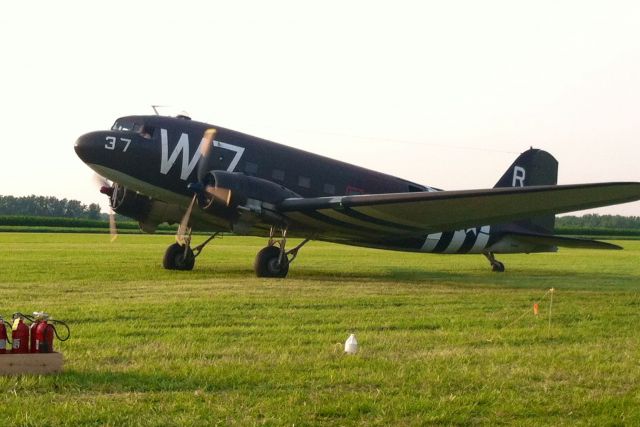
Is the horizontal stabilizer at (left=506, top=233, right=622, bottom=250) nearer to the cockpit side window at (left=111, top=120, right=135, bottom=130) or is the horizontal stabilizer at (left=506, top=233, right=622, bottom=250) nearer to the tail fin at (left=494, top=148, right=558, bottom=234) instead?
the tail fin at (left=494, top=148, right=558, bottom=234)

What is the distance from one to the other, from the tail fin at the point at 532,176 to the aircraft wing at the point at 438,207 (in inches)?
188

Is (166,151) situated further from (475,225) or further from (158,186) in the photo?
(475,225)

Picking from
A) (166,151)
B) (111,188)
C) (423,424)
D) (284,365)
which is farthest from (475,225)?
(423,424)

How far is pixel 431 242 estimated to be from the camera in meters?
23.3

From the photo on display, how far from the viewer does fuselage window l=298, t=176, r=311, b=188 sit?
68.0ft

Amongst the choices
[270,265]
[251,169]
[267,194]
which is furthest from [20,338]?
[251,169]

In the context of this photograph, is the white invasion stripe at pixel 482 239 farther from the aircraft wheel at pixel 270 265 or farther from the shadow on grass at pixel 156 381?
the shadow on grass at pixel 156 381

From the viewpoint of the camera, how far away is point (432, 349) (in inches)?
348

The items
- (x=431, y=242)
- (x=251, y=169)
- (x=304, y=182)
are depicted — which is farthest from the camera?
(x=431, y=242)

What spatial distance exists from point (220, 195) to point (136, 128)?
9.84 feet

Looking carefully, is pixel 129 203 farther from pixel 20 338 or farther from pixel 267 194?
pixel 20 338

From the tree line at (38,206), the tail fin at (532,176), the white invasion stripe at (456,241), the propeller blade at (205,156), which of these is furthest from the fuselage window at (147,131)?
the tree line at (38,206)

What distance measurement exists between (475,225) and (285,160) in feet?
17.5

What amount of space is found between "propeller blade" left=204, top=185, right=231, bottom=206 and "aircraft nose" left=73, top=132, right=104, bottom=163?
9.97 feet
